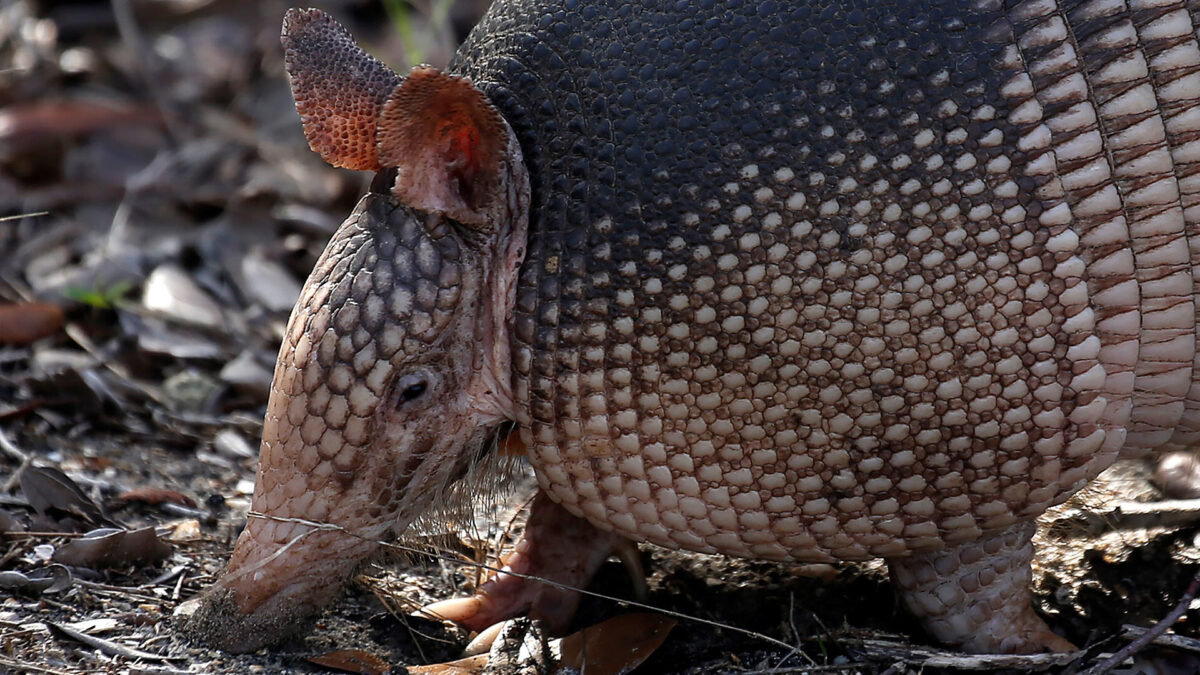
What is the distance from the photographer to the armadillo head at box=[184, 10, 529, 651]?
3146mm

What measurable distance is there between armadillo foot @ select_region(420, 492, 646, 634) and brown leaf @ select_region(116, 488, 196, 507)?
113 centimetres

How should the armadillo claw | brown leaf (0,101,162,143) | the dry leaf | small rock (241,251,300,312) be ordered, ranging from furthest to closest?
brown leaf (0,101,162,143)
small rock (241,251,300,312)
the armadillo claw
the dry leaf

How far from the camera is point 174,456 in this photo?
16.7 feet

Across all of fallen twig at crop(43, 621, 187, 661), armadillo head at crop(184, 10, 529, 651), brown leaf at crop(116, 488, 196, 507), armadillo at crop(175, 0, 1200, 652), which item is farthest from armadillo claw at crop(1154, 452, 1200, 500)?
brown leaf at crop(116, 488, 196, 507)

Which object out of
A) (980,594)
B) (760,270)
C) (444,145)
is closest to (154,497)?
(444,145)

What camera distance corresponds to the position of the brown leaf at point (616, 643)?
3676mm

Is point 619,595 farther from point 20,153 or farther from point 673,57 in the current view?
point 20,153

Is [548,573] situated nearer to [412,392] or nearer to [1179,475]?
[412,392]

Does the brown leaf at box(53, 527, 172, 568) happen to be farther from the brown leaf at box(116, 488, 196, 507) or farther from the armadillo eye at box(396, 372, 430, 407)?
the armadillo eye at box(396, 372, 430, 407)

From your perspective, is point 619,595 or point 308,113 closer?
point 308,113

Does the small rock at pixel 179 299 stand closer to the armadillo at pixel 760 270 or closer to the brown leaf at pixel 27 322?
the brown leaf at pixel 27 322

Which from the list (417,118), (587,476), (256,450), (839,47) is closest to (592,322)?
(587,476)

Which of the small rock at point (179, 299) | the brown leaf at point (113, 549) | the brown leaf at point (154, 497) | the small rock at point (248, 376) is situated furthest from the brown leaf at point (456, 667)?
the small rock at point (179, 299)

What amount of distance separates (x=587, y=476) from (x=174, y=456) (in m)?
2.43
